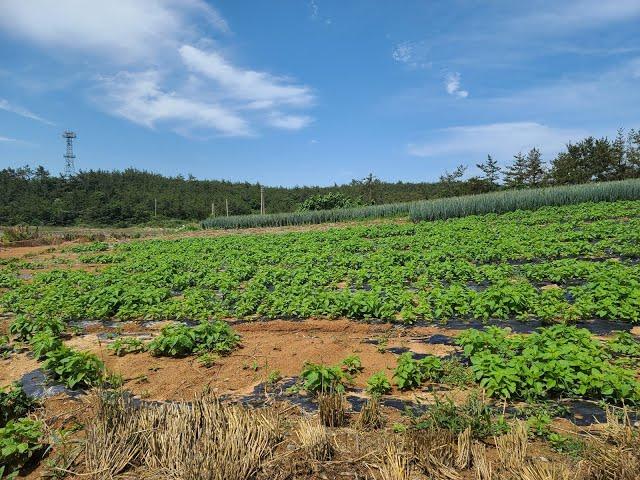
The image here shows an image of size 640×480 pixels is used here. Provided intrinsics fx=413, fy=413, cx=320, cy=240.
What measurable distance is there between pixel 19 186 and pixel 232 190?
29.5 metres

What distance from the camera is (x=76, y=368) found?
180 inches

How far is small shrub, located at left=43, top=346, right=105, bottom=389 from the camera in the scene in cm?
450

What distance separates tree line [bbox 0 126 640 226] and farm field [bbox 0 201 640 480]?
1352 inches

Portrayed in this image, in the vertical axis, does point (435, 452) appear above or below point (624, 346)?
below

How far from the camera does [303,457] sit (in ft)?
10.5

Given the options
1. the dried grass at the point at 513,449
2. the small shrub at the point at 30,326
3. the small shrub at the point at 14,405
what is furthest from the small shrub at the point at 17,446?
the dried grass at the point at 513,449

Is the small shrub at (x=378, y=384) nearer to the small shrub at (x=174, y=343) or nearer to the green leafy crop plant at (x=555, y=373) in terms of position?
the green leafy crop plant at (x=555, y=373)

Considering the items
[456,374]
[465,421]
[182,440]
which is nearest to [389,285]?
[456,374]

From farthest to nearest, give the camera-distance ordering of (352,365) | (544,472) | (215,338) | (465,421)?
(215,338), (352,365), (465,421), (544,472)

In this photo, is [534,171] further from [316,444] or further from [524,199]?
[316,444]

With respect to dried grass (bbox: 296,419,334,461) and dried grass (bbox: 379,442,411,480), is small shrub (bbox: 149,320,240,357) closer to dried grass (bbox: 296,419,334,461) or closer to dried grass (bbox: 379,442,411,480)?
dried grass (bbox: 296,419,334,461)

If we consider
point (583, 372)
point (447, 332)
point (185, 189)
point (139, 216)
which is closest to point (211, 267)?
point (447, 332)

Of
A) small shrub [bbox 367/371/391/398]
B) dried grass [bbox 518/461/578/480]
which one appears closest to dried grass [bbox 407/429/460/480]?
dried grass [bbox 518/461/578/480]

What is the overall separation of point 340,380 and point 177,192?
63.6m
